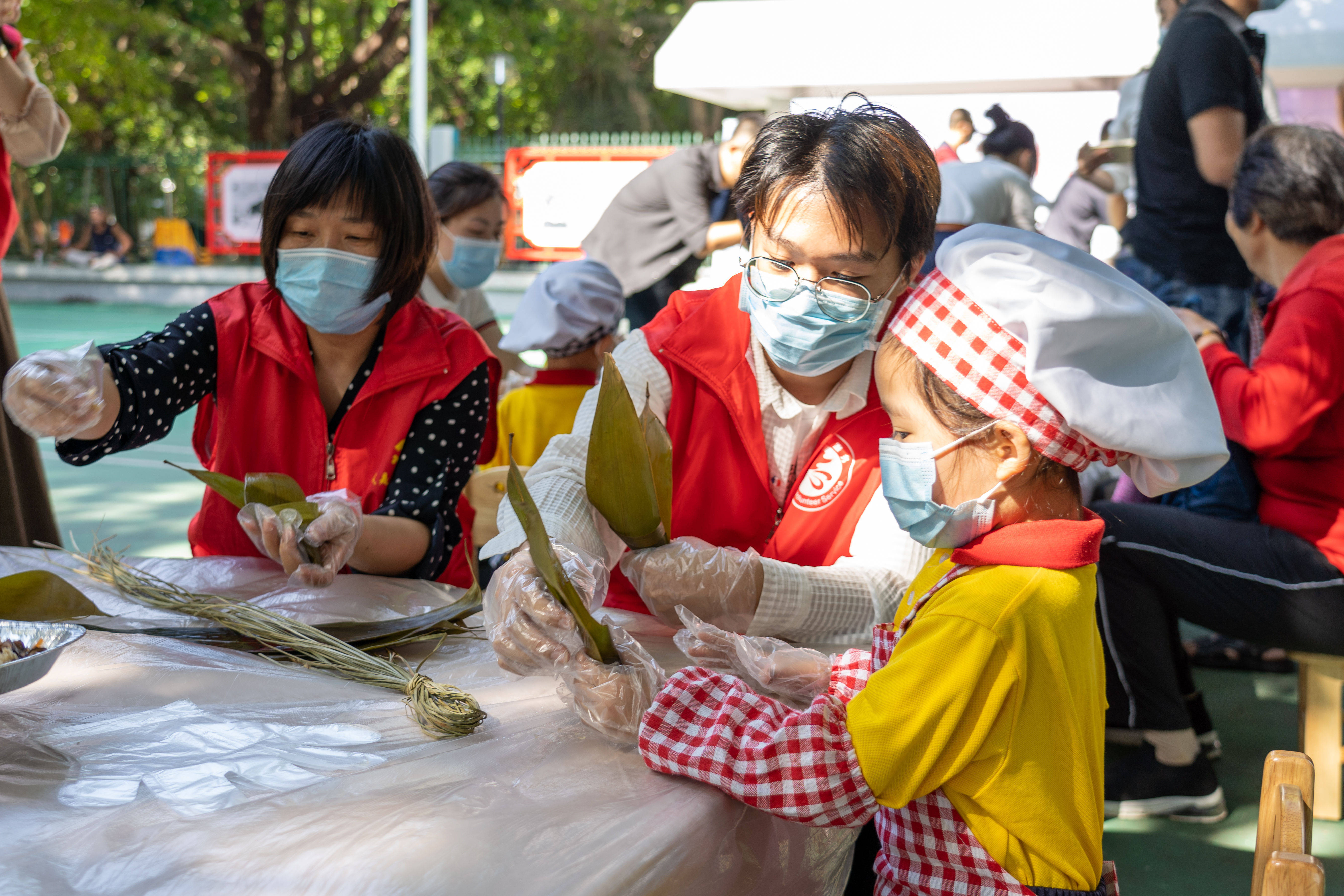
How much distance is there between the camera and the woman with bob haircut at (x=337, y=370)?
5.91ft

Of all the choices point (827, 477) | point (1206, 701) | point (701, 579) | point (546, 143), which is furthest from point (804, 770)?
point (546, 143)

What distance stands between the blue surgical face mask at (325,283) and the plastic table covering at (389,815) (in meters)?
0.69

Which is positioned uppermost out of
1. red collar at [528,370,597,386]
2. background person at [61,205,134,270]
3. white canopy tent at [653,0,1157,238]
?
white canopy tent at [653,0,1157,238]

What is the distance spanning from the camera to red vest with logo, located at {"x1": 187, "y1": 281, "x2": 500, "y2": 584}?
Result: 188cm

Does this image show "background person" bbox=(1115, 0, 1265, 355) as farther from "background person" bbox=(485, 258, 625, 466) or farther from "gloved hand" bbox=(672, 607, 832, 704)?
"gloved hand" bbox=(672, 607, 832, 704)

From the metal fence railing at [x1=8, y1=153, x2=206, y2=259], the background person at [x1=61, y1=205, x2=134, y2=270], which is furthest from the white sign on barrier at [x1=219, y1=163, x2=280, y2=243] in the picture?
the background person at [x1=61, y1=205, x2=134, y2=270]

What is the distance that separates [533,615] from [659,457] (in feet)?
0.79

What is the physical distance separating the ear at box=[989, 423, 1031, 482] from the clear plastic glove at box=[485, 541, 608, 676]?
1.52ft

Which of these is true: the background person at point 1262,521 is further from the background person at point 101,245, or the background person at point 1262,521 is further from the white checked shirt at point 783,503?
the background person at point 101,245

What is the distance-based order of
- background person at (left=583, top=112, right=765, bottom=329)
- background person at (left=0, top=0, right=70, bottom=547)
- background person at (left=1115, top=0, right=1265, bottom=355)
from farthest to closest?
background person at (left=583, top=112, right=765, bottom=329) < background person at (left=1115, top=0, right=1265, bottom=355) < background person at (left=0, top=0, right=70, bottom=547)

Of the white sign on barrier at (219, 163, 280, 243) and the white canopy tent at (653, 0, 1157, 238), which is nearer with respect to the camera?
the white canopy tent at (653, 0, 1157, 238)

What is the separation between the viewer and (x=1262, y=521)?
94.4 inches

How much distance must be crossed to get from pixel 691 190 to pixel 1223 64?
2.21 meters

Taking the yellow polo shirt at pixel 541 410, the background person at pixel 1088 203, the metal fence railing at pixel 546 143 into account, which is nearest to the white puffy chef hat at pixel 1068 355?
the yellow polo shirt at pixel 541 410
